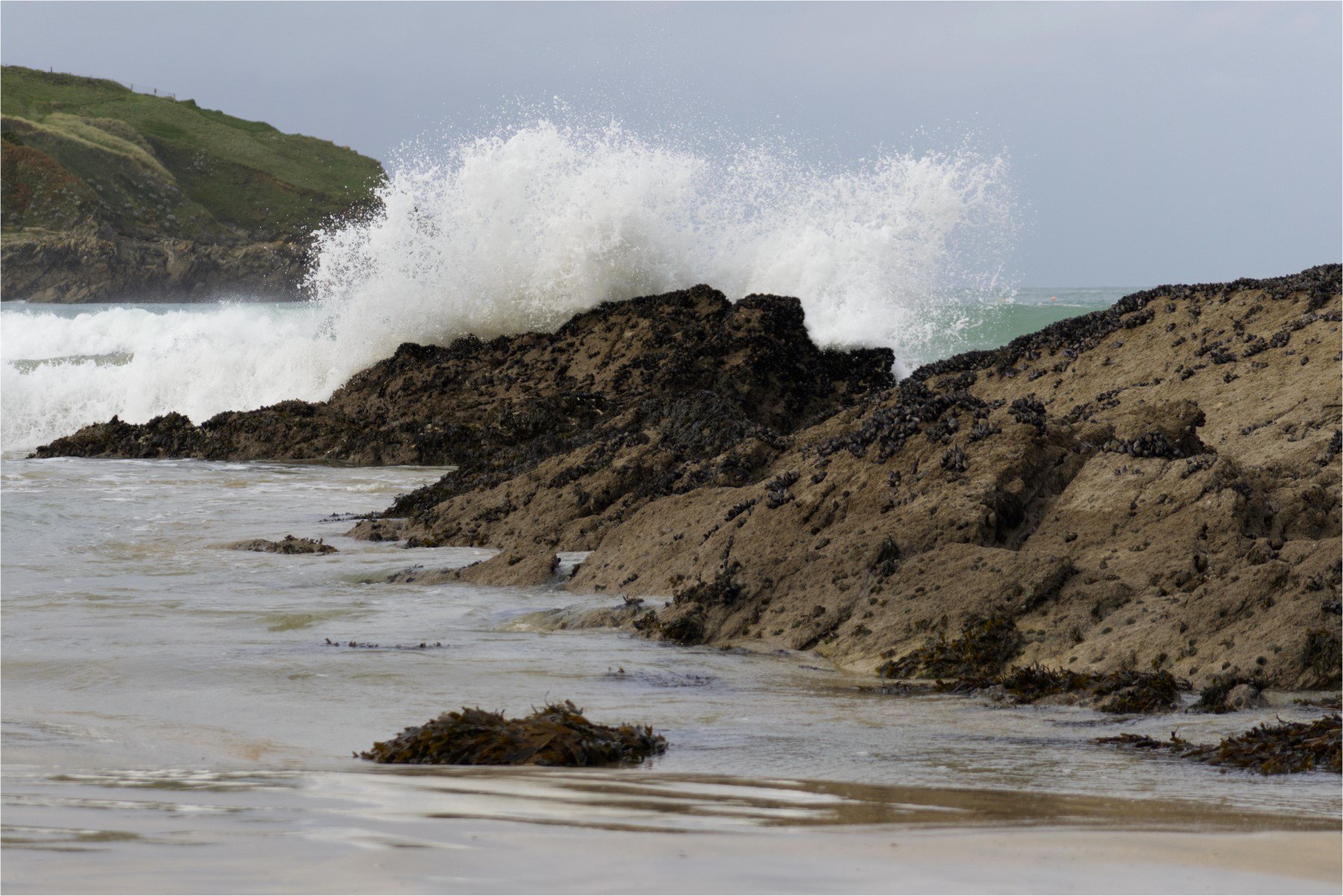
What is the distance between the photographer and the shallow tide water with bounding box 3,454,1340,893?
2811mm

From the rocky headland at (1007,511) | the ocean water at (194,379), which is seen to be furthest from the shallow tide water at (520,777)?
the ocean water at (194,379)

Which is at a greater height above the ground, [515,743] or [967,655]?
[967,655]

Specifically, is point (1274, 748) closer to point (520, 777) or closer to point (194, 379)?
point (520, 777)

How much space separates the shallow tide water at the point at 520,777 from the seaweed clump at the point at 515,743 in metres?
0.16

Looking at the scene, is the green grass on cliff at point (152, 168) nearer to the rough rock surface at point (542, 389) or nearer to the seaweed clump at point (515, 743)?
the rough rock surface at point (542, 389)

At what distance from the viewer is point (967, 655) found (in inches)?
243

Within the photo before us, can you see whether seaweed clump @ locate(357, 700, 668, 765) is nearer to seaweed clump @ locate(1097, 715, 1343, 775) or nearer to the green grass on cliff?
seaweed clump @ locate(1097, 715, 1343, 775)

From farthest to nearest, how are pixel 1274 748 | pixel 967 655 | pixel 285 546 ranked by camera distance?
pixel 285 546 < pixel 967 655 < pixel 1274 748

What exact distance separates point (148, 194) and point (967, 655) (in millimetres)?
107372

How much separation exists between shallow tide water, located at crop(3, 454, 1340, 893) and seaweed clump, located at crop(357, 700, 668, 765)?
163mm

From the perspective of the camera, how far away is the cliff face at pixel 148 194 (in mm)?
85000

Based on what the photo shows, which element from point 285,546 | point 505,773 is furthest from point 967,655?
point 285,546

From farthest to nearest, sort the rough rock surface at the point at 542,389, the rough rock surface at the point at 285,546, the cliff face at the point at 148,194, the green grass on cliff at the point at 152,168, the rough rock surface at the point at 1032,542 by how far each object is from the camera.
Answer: the green grass on cliff at the point at 152,168, the cliff face at the point at 148,194, the rough rock surface at the point at 542,389, the rough rock surface at the point at 285,546, the rough rock surface at the point at 1032,542

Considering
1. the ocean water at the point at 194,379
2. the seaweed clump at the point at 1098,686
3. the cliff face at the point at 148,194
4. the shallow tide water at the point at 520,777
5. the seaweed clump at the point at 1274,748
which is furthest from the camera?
the cliff face at the point at 148,194
